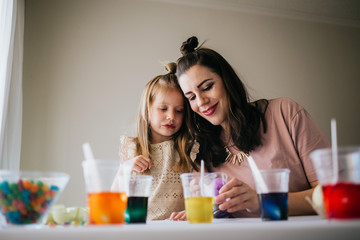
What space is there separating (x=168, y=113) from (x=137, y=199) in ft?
3.63

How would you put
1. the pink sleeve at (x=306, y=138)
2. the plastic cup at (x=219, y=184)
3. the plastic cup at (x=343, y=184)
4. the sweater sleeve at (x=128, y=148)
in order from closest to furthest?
the plastic cup at (x=343, y=184), the plastic cup at (x=219, y=184), the pink sleeve at (x=306, y=138), the sweater sleeve at (x=128, y=148)

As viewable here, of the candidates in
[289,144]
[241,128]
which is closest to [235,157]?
[241,128]

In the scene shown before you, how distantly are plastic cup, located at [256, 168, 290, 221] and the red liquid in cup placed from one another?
15 centimetres

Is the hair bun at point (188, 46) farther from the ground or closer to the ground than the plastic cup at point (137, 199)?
farther from the ground

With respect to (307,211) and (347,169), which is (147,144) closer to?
(307,211)

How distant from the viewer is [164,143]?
199 cm

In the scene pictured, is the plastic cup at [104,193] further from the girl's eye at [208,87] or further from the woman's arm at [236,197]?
the girl's eye at [208,87]

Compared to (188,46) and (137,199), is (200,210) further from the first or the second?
(188,46)

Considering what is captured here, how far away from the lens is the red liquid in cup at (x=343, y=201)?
0.61m

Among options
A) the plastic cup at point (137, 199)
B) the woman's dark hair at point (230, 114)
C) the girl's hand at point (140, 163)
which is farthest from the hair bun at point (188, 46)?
the plastic cup at point (137, 199)

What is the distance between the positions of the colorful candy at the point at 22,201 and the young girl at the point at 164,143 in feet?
3.60

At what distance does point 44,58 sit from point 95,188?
8.33 ft

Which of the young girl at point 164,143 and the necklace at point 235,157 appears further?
the young girl at point 164,143

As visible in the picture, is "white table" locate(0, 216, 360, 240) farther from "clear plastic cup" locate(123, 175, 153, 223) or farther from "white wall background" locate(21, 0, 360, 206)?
"white wall background" locate(21, 0, 360, 206)
